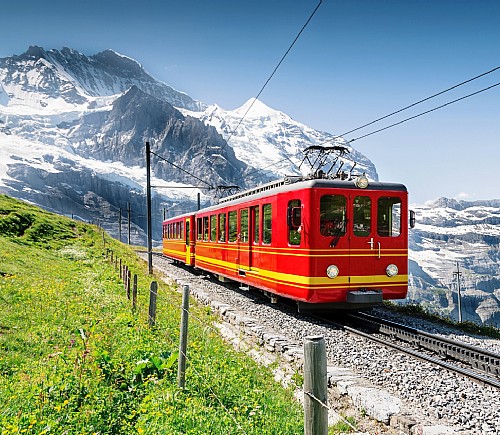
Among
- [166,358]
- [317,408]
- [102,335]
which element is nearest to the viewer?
[317,408]

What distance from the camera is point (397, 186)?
37.9 ft

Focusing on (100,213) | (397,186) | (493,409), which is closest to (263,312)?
(397,186)

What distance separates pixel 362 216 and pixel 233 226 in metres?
5.58

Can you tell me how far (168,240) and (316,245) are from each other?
2348 cm

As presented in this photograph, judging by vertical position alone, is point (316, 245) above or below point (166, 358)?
above

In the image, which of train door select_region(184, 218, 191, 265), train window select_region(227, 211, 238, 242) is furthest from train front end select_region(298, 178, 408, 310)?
train door select_region(184, 218, 191, 265)

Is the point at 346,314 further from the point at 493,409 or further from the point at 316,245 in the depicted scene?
the point at 493,409

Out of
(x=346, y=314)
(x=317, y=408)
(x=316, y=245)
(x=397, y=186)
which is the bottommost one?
(x=346, y=314)

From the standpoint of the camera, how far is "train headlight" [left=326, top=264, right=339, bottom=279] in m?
10.6

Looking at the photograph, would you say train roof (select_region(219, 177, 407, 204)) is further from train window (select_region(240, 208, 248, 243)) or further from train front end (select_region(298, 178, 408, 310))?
train window (select_region(240, 208, 248, 243))

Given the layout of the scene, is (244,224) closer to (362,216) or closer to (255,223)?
(255,223)

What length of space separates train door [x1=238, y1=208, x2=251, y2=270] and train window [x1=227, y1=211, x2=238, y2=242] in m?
0.44

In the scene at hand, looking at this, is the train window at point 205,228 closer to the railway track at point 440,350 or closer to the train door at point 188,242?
the train door at point 188,242

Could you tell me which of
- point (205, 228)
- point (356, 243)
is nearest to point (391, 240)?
point (356, 243)
